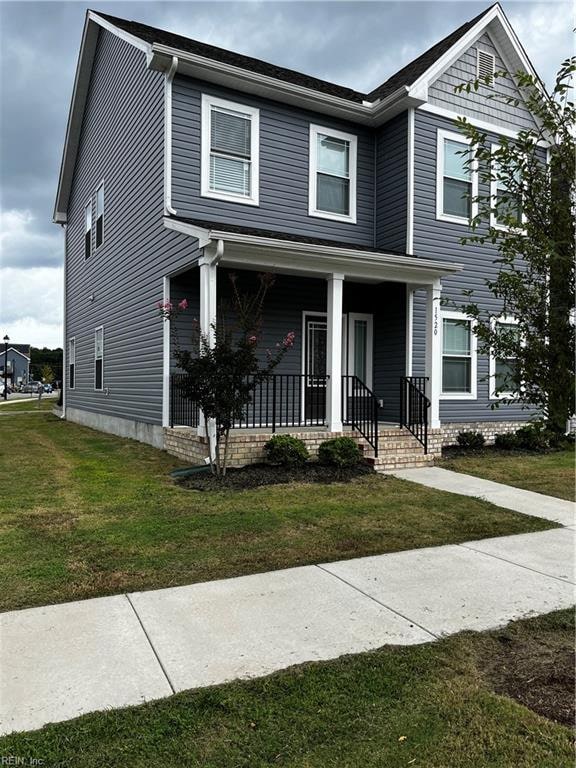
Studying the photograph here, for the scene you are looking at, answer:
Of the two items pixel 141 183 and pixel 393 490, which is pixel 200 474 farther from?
pixel 141 183

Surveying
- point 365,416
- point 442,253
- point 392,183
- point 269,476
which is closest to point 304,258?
point 365,416

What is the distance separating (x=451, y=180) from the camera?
38.5 feet

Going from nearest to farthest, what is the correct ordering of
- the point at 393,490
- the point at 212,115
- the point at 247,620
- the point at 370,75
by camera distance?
the point at 247,620 → the point at 393,490 → the point at 212,115 → the point at 370,75

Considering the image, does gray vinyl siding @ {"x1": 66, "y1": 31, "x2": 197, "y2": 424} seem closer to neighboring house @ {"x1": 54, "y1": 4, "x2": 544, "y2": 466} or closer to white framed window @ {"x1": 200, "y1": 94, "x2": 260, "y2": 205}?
neighboring house @ {"x1": 54, "y1": 4, "x2": 544, "y2": 466}

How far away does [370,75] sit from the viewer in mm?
14344

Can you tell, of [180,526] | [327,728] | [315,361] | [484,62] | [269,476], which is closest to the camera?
[327,728]

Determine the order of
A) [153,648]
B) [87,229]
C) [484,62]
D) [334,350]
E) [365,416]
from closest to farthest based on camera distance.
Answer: [153,648] → [334,350] → [365,416] → [484,62] → [87,229]

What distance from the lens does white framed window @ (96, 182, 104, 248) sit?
49.2 ft

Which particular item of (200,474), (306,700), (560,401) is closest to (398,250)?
(200,474)

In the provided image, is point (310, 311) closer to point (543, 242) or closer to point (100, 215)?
point (100, 215)

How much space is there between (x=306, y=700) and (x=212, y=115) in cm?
1003

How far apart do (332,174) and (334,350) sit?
14.5 ft

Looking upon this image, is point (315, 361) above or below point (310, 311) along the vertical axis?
below

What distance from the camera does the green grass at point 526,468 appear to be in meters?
8.07
